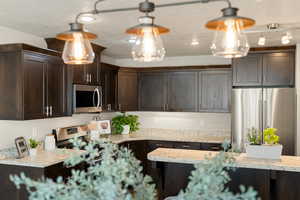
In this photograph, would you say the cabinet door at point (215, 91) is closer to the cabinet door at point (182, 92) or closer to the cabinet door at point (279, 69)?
the cabinet door at point (182, 92)

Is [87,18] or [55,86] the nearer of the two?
[87,18]

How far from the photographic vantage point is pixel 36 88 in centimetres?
358

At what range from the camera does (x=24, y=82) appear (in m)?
3.38

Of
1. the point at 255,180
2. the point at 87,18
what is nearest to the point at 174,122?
the point at 255,180

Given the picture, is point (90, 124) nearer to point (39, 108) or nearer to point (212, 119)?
point (39, 108)

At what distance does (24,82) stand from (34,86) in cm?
18

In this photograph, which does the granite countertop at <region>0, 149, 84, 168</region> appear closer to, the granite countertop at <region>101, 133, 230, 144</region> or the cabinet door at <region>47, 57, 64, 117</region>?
the cabinet door at <region>47, 57, 64, 117</region>

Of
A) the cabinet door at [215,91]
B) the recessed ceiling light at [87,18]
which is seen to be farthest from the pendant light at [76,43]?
the cabinet door at [215,91]

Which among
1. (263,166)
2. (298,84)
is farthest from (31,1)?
(298,84)

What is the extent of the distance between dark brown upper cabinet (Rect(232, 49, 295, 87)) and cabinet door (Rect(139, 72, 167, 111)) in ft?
4.87

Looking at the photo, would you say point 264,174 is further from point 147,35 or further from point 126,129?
point 126,129

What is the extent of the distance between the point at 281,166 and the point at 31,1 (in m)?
2.74

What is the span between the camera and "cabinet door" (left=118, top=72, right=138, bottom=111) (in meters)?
5.69

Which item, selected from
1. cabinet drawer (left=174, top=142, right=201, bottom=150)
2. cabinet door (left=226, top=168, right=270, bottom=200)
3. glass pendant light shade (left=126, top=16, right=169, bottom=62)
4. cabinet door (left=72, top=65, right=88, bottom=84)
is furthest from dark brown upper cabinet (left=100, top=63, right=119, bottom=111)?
glass pendant light shade (left=126, top=16, right=169, bottom=62)
